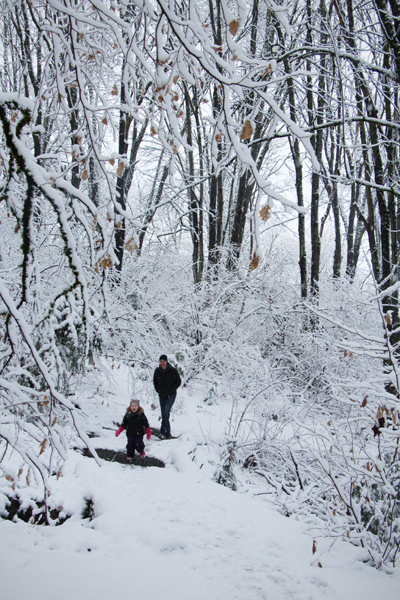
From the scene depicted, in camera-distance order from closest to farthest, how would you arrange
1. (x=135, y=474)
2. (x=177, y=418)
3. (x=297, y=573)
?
(x=297, y=573)
(x=135, y=474)
(x=177, y=418)

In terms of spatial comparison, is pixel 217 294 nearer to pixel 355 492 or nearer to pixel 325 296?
pixel 325 296

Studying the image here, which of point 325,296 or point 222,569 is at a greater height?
point 325,296

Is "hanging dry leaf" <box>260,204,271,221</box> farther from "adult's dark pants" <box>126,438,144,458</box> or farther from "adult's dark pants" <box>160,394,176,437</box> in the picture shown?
"adult's dark pants" <box>160,394,176,437</box>

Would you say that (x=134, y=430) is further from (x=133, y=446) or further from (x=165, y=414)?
(x=165, y=414)

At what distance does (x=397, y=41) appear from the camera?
4668 millimetres

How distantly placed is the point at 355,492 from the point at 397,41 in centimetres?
525

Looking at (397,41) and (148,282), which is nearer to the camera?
(397,41)

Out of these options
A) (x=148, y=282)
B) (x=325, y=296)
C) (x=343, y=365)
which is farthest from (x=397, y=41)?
(x=148, y=282)

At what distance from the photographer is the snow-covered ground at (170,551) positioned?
2.57 m

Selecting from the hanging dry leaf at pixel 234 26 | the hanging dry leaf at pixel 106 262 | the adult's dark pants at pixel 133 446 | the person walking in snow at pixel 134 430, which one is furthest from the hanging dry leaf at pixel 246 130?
the adult's dark pants at pixel 133 446

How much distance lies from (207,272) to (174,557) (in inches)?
290

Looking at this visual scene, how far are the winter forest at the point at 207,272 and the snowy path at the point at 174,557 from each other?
0.24 m

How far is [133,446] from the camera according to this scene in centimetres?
527

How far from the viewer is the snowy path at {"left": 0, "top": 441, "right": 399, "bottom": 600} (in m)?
2.54
